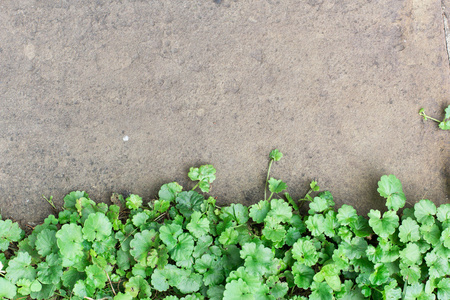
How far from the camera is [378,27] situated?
2916 millimetres

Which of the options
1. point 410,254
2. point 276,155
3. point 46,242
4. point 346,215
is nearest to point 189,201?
point 276,155

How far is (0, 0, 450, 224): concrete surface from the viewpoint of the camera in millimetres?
2824

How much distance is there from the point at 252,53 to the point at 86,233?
6.11ft

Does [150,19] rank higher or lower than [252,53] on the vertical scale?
higher

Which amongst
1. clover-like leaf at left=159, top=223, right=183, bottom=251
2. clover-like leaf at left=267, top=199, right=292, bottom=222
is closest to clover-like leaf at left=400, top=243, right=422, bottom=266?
clover-like leaf at left=267, top=199, right=292, bottom=222

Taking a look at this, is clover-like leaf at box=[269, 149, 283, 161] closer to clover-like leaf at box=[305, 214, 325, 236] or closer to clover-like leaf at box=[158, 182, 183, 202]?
clover-like leaf at box=[305, 214, 325, 236]

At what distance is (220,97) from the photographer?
2869 mm

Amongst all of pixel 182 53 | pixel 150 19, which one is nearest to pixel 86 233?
pixel 182 53

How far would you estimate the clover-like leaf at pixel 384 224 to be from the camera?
2.39 metres

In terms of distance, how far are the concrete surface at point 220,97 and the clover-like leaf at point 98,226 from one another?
0.42m

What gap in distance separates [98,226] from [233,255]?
954mm

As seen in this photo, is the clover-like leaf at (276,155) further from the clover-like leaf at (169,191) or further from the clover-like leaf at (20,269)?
the clover-like leaf at (20,269)

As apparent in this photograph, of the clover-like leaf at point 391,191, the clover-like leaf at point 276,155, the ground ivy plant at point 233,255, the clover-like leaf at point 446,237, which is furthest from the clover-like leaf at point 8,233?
the clover-like leaf at point 446,237

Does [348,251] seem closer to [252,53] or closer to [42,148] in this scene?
[252,53]
